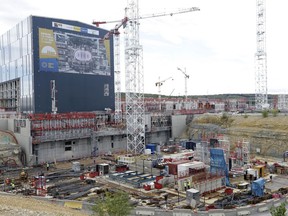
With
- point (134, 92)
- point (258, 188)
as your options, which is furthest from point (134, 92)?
point (258, 188)

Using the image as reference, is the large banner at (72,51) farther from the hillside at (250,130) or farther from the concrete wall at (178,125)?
the hillside at (250,130)

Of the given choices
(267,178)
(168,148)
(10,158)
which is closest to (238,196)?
(267,178)

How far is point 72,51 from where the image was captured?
5431 centimetres

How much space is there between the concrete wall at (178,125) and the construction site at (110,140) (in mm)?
183

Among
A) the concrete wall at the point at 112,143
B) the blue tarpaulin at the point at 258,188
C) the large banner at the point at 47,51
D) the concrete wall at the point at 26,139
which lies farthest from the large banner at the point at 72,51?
the blue tarpaulin at the point at 258,188

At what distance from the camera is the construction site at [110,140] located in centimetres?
2505

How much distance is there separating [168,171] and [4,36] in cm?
4851

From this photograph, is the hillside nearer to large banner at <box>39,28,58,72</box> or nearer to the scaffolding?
the scaffolding

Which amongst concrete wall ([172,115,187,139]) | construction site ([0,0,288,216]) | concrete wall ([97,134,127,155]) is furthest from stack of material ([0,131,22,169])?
concrete wall ([172,115,187,139])

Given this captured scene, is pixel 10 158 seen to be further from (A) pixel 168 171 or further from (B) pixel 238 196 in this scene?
(B) pixel 238 196

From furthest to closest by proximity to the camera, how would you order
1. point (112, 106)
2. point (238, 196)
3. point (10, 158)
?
1. point (112, 106)
2. point (10, 158)
3. point (238, 196)

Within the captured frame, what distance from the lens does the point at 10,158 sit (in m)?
38.0

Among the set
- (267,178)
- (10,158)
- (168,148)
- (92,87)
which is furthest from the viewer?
(92,87)

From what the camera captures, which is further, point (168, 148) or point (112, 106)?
point (112, 106)
